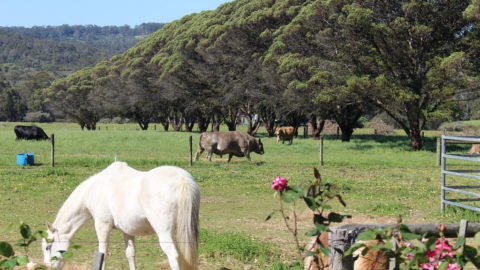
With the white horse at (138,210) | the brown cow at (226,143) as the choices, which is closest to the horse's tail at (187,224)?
the white horse at (138,210)

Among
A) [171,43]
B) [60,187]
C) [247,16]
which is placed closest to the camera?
[60,187]

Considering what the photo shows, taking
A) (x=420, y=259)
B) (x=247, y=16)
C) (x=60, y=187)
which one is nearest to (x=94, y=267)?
(x=420, y=259)

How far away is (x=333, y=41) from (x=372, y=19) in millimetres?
4463

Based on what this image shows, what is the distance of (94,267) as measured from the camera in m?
4.51

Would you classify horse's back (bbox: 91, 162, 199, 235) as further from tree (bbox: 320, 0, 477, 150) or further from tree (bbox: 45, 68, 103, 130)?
tree (bbox: 45, 68, 103, 130)

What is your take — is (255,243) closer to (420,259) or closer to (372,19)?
(420,259)

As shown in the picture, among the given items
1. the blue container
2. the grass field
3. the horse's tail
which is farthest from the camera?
the blue container

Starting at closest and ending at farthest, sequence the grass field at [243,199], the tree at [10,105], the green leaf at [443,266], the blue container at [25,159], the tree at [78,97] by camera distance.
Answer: the green leaf at [443,266] → the grass field at [243,199] → the blue container at [25,159] → the tree at [78,97] → the tree at [10,105]

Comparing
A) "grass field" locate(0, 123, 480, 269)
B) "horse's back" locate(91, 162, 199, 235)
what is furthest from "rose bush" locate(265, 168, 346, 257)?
"horse's back" locate(91, 162, 199, 235)

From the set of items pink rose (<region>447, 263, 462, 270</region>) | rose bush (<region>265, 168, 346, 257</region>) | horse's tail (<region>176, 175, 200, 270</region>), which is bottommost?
horse's tail (<region>176, 175, 200, 270</region>)

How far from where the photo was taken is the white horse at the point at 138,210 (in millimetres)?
6677

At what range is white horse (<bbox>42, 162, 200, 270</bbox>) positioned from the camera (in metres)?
6.68

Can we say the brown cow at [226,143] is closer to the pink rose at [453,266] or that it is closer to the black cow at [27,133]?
the black cow at [27,133]

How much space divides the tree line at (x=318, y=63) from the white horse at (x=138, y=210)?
86.9 feet
